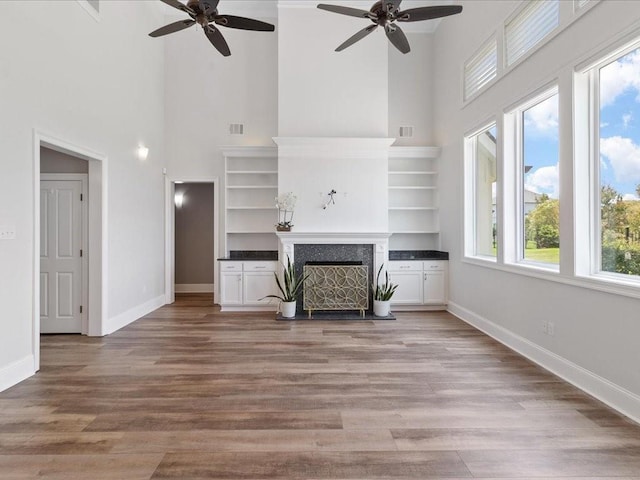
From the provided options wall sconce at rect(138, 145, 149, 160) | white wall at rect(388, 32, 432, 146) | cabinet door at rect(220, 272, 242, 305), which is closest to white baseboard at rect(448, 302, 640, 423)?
cabinet door at rect(220, 272, 242, 305)

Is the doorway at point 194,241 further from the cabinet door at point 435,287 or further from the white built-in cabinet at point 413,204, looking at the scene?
the cabinet door at point 435,287

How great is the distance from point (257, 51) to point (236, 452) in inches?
252

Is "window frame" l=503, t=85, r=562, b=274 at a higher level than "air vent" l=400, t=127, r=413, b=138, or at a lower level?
lower

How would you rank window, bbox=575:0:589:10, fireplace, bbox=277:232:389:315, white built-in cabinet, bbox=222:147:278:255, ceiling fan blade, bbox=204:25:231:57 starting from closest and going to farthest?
window, bbox=575:0:589:10 → ceiling fan blade, bbox=204:25:231:57 → fireplace, bbox=277:232:389:315 → white built-in cabinet, bbox=222:147:278:255

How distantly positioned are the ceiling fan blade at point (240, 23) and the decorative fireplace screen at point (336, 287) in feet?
10.3

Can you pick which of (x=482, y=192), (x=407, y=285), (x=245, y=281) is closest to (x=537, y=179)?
(x=482, y=192)

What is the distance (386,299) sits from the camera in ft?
18.4

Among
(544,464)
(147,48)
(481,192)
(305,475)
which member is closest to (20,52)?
(147,48)

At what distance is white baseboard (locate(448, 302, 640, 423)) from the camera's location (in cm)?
255

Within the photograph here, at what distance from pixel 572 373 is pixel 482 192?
2681mm

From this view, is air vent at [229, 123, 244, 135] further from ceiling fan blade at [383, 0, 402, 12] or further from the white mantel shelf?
ceiling fan blade at [383, 0, 402, 12]

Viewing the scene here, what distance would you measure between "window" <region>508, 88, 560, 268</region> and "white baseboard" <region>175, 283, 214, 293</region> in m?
5.80

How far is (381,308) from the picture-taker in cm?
556

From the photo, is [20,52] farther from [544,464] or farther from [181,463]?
[544,464]
